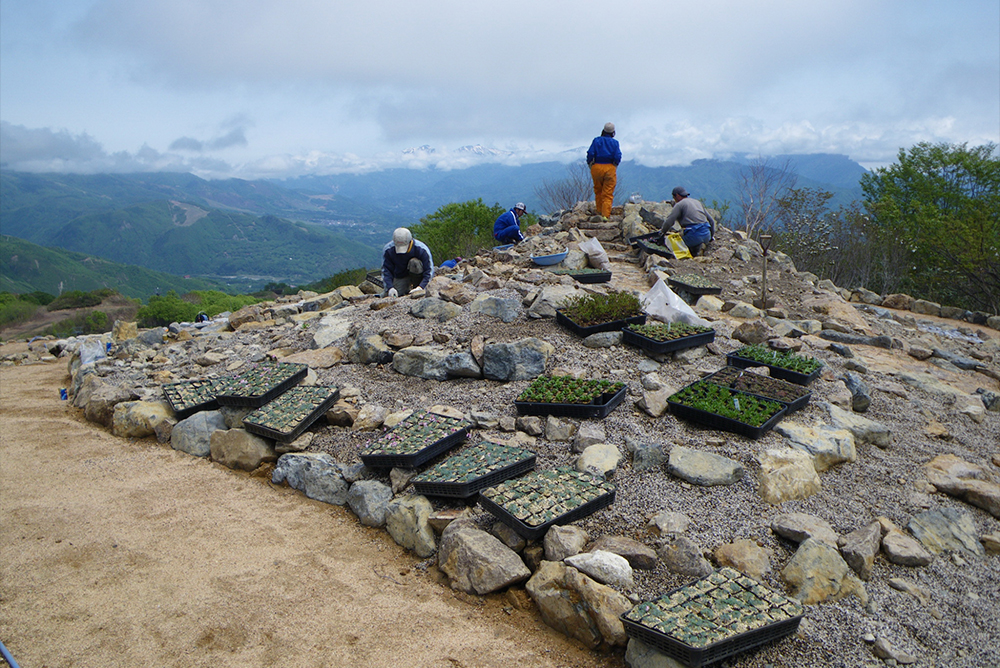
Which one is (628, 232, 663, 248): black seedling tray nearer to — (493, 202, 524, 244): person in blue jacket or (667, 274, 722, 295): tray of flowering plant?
(667, 274, 722, 295): tray of flowering plant

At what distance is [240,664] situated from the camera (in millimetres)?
3141

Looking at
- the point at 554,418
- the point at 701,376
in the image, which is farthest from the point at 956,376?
the point at 554,418

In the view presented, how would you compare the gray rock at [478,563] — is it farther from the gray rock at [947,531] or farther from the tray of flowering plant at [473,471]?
the gray rock at [947,531]

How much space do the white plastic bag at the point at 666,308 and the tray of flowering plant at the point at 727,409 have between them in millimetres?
2007

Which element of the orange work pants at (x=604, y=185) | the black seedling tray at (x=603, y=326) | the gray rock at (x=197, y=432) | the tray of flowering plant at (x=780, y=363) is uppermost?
the orange work pants at (x=604, y=185)

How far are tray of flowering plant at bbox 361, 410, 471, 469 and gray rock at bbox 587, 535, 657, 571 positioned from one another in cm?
167

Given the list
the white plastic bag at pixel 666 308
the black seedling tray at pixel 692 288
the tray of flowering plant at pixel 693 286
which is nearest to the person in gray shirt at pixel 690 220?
the tray of flowering plant at pixel 693 286

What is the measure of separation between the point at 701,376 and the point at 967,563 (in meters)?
2.74

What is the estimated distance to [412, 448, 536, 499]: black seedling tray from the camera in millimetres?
4148

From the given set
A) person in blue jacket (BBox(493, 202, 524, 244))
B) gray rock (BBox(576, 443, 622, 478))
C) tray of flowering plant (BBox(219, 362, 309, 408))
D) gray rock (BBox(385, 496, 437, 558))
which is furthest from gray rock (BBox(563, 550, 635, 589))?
person in blue jacket (BBox(493, 202, 524, 244))

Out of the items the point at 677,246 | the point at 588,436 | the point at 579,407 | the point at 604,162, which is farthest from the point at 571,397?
the point at 604,162

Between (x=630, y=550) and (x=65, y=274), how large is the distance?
15454 cm

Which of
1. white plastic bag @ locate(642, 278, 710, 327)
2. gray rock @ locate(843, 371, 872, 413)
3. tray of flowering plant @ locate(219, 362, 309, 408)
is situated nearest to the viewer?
gray rock @ locate(843, 371, 872, 413)

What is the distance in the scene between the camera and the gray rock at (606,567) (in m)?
3.26
